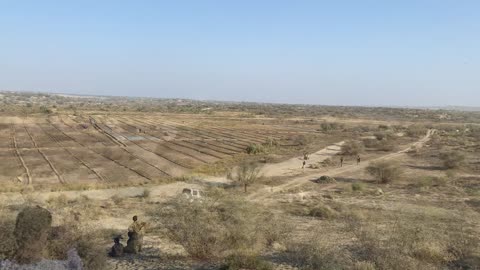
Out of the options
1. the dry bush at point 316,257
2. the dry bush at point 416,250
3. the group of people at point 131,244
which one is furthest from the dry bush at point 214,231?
the dry bush at point 416,250

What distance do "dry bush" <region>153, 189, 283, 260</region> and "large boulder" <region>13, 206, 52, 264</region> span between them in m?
4.20

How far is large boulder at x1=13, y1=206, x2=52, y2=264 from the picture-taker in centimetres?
1061

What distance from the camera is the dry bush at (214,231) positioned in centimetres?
1391

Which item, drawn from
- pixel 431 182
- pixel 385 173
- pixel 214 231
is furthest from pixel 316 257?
pixel 385 173

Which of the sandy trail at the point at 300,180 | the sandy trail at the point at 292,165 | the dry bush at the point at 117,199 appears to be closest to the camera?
the dry bush at the point at 117,199

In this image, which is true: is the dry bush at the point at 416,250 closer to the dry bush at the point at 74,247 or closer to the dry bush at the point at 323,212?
the dry bush at the point at 323,212

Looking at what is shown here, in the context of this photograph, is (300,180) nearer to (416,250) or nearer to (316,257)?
(416,250)

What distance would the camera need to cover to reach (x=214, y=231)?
14.3 metres

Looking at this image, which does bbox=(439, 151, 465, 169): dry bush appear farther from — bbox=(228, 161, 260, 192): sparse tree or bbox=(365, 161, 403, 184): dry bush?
bbox=(228, 161, 260, 192): sparse tree

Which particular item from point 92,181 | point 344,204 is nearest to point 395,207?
point 344,204

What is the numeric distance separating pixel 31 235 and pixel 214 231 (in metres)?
5.29

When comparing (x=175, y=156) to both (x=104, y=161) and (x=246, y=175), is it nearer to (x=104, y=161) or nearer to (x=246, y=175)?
(x=104, y=161)

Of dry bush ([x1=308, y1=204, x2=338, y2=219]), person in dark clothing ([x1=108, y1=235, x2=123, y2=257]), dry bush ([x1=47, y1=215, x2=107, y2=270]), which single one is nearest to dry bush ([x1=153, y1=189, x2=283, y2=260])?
person in dark clothing ([x1=108, y1=235, x2=123, y2=257])

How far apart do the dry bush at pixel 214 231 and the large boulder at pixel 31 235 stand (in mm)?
4203
